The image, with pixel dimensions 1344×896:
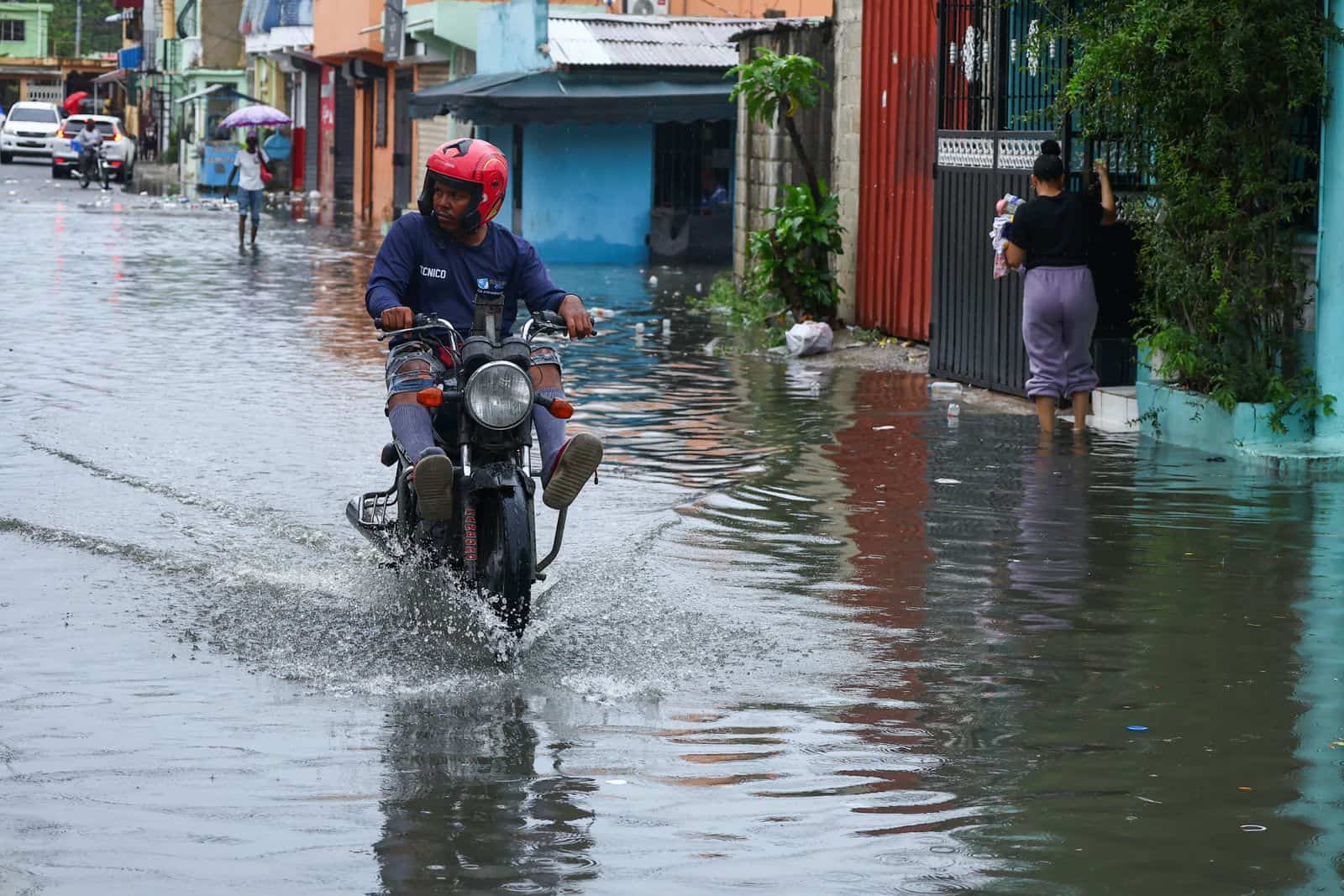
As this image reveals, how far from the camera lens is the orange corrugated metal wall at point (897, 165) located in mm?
16312

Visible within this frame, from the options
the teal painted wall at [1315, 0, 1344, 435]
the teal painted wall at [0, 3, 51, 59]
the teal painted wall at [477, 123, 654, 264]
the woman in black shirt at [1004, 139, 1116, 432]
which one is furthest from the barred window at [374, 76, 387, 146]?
the teal painted wall at [0, 3, 51, 59]

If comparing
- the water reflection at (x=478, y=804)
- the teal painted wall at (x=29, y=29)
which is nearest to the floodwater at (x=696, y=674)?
the water reflection at (x=478, y=804)

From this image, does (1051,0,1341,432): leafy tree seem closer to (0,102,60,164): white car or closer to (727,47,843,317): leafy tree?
(727,47,843,317): leafy tree

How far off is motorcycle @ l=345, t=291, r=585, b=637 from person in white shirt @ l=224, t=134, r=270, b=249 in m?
22.1

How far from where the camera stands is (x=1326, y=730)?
595 centimetres

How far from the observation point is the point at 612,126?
31.3 meters

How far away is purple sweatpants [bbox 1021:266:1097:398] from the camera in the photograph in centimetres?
1203

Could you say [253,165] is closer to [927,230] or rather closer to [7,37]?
[927,230]

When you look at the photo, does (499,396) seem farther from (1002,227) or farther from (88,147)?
(88,147)

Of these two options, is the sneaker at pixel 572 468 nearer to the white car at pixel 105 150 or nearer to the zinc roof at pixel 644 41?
the zinc roof at pixel 644 41

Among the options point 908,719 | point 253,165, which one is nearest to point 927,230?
point 908,719

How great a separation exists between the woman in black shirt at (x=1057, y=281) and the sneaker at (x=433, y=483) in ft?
20.2

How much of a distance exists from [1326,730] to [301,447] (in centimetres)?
677

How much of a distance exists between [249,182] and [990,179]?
1743cm
